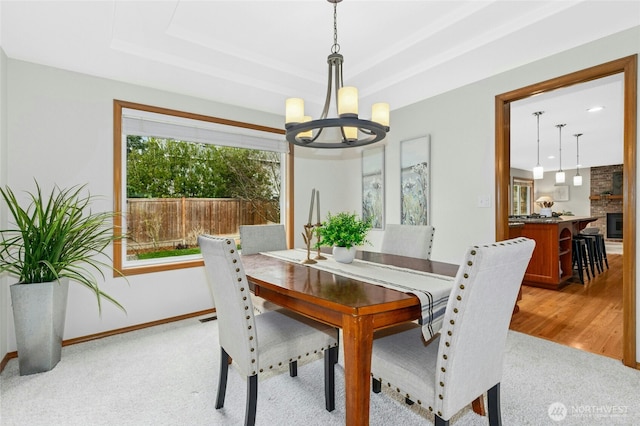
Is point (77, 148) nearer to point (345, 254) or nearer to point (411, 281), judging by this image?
point (345, 254)

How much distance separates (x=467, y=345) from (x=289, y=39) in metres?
2.67

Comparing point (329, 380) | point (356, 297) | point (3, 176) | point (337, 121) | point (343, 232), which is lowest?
point (329, 380)

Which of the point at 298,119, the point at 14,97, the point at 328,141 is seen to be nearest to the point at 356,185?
the point at 328,141

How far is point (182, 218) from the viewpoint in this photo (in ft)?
11.1

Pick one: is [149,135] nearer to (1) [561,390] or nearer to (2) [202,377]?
(2) [202,377]

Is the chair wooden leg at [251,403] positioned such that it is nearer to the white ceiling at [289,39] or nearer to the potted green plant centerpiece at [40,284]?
the potted green plant centerpiece at [40,284]

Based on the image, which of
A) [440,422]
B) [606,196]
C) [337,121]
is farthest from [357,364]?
[606,196]

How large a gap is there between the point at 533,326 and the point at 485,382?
2.04m

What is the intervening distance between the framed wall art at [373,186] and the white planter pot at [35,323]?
3.21m

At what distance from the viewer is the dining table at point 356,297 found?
4.22 ft

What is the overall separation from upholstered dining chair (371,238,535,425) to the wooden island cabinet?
10.4ft

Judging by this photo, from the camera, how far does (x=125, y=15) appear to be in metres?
2.28

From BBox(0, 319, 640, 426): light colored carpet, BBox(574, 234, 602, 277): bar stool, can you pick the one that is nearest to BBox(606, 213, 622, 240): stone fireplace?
BBox(574, 234, 602, 277): bar stool

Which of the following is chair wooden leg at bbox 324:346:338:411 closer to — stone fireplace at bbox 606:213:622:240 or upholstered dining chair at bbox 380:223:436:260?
upholstered dining chair at bbox 380:223:436:260
